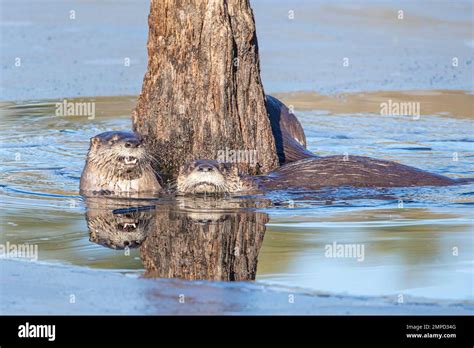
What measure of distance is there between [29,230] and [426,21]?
9.13 meters

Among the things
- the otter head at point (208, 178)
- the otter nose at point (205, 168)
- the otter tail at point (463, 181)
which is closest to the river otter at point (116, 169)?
the otter head at point (208, 178)

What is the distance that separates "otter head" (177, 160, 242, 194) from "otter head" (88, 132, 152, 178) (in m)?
0.30

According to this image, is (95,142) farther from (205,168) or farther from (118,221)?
(118,221)

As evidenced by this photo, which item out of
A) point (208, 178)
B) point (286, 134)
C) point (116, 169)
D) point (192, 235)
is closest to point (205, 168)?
point (208, 178)

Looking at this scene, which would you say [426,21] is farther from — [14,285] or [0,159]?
[14,285]

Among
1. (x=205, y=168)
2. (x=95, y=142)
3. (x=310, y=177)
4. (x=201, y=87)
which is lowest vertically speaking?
(x=310, y=177)

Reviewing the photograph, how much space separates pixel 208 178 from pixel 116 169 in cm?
67

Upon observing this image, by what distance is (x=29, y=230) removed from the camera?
20.8 feet

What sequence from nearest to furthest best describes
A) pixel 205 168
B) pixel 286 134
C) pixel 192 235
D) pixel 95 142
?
1. pixel 192 235
2. pixel 205 168
3. pixel 95 142
4. pixel 286 134

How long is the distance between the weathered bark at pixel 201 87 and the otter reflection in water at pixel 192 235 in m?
0.67

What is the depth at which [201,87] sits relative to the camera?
300 inches

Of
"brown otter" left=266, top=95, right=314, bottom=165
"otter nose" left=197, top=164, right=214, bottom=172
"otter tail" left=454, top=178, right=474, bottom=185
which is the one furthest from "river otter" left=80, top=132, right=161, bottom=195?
"otter tail" left=454, top=178, right=474, bottom=185

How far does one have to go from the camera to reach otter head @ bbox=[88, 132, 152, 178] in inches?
283
